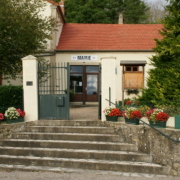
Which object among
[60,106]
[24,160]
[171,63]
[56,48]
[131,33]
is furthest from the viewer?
[131,33]

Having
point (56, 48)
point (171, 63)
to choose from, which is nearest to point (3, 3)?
point (56, 48)

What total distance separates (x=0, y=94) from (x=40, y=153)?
2.99 meters

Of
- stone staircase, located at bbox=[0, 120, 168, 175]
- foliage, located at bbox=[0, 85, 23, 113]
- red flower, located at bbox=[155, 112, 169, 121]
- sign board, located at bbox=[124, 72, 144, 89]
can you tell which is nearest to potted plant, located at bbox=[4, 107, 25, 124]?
stone staircase, located at bbox=[0, 120, 168, 175]

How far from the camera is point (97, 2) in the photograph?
83.4 feet

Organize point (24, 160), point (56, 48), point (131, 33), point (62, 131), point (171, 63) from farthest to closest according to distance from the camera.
→ point (131, 33), point (56, 48), point (171, 63), point (62, 131), point (24, 160)

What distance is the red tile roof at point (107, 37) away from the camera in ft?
50.8

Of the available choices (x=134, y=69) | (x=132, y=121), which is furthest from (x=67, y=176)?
(x=134, y=69)

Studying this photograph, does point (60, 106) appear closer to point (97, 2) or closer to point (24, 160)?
point (24, 160)

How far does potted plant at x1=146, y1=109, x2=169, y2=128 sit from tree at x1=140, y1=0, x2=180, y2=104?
2.08 metres

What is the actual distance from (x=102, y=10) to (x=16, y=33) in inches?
689

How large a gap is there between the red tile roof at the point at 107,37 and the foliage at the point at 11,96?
7285 mm

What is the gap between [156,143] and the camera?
6156mm

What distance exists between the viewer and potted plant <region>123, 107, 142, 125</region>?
6645mm

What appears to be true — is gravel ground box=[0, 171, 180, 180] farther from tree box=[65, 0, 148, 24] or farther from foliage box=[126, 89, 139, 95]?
tree box=[65, 0, 148, 24]
